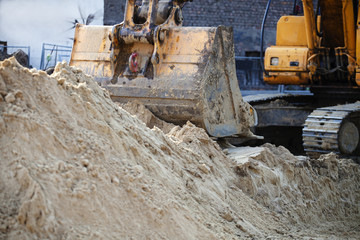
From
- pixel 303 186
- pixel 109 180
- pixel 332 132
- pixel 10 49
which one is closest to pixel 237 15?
pixel 10 49

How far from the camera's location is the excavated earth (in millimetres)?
2822

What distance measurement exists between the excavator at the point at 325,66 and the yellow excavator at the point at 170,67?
5.35 ft

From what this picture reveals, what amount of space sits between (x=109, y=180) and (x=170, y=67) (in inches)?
109

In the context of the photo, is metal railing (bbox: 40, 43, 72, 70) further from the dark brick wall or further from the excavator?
the excavator

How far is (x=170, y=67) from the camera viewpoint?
5.78 m

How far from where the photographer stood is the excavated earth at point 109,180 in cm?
282

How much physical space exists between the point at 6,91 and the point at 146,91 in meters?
2.61

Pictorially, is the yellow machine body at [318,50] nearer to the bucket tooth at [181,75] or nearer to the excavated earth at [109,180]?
the bucket tooth at [181,75]

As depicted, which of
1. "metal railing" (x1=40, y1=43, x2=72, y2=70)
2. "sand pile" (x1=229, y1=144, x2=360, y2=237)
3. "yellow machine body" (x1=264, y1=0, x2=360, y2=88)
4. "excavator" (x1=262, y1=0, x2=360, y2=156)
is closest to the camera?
"sand pile" (x1=229, y1=144, x2=360, y2=237)

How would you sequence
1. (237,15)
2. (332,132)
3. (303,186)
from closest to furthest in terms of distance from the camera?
(303,186)
(332,132)
(237,15)

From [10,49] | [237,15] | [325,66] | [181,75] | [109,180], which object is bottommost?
[109,180]

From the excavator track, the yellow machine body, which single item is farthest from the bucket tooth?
the yellow machine body

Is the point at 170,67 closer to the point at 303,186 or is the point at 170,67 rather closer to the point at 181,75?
the point at 181,75

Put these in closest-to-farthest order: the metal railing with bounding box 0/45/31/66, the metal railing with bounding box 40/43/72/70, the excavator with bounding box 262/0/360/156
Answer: the excavator with bounding box 262/0/360/156 < the metal railing with bounding box 0/45/31/66 < the metal railing with bounding box 40/43/72/70
